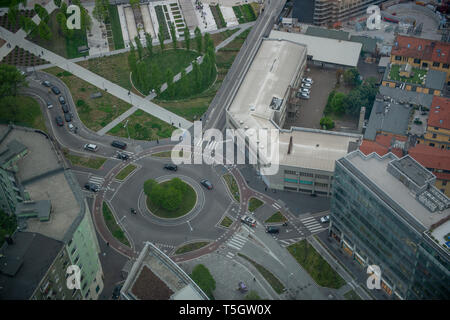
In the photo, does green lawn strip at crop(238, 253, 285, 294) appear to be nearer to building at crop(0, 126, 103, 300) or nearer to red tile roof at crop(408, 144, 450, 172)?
building at crop(0, 126, 103, 300)

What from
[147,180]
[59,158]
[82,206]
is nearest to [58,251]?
[82,206]

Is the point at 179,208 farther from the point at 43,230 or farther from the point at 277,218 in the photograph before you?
the point at 43,230

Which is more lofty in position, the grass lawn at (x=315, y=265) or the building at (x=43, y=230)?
the building at (x=43, y=230)

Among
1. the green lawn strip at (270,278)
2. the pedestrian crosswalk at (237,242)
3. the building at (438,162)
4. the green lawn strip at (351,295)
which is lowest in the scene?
the green lawn strip at (351,295)

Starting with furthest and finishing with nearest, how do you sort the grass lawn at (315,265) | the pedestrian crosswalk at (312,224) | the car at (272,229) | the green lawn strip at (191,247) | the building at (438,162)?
1. the pedestrian crosswalk at (312,224)
2. the building at (438,162)
3. the car at (272,229)
4. the green lawn strip at (191,247)
5. the grass lawn at (315,265)

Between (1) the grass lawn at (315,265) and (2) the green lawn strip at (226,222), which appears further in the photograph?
(2) the green lawn strip at (226,222)

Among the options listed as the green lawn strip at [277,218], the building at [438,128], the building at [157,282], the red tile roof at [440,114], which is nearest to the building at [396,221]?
the green lawn strip at [277,218]

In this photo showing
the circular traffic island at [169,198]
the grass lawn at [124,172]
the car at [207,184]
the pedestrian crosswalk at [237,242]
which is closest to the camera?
the pedestrian crosswalk at [237,242]

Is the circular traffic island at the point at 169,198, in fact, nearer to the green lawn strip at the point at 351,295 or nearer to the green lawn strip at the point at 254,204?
the green lawn strip at the point at 254,204
